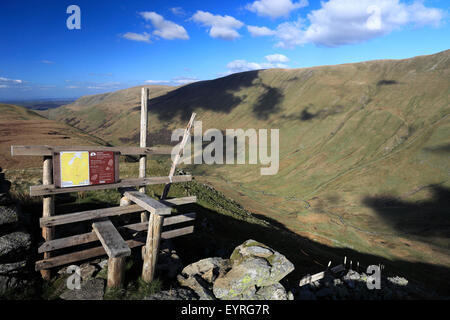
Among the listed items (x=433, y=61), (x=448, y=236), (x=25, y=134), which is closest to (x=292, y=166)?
(x=448, y=236)

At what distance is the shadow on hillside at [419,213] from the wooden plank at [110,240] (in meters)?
55.9

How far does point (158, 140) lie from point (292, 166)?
267ft

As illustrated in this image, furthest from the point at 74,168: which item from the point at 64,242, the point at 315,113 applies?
the point at 315,113

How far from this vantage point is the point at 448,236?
43781mm

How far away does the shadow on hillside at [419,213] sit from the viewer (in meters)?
46.9

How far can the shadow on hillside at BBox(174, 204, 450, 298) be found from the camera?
1273cm

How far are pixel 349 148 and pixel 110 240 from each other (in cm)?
9347

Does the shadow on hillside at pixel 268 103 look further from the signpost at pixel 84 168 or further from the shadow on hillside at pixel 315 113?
the signpost at pixel 84 168

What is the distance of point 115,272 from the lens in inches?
248

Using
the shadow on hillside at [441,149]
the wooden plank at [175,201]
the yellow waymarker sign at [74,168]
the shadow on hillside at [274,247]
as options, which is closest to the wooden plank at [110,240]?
the yellow waymarker sign at [74,168]

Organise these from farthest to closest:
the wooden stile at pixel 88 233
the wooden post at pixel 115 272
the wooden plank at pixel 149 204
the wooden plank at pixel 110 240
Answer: the wooden plank at pixel 149 204, the wooden stile at pixel 88 233, the wooden post at pixel 115 272, the wooden plank at pixel 110 240

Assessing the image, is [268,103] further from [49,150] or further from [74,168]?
[49,150]
